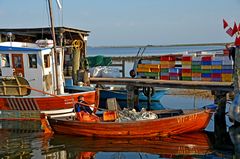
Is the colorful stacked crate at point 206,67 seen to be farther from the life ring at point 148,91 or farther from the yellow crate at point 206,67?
the life ring at point 148,91

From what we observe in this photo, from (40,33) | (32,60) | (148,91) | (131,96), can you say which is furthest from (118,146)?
(40,33)

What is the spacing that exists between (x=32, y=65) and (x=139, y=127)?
5.87m

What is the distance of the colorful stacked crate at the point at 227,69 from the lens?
17.2m

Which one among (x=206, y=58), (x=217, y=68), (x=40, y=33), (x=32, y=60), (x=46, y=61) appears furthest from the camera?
(x=40, y=33)

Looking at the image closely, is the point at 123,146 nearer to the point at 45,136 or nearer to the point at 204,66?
the point at 45,136

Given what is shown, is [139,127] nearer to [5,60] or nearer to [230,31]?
[230,31]

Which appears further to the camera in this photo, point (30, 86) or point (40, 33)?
point (40, 33)

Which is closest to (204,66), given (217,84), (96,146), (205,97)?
(217,84)

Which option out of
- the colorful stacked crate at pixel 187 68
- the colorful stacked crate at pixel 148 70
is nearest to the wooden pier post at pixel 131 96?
the colorful stacked crate at pixel 148 70

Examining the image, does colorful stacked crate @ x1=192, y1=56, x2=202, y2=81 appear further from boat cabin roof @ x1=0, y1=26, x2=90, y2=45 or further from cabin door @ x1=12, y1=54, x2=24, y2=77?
cabin door @ x1=12, y1=54, x2=24, y2=77

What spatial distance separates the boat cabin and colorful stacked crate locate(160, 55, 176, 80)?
5581 millimetres

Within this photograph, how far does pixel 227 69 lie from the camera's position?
17.2 metres

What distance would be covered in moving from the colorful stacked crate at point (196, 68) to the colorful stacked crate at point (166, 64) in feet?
3.91

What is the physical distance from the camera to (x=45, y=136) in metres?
14.6
